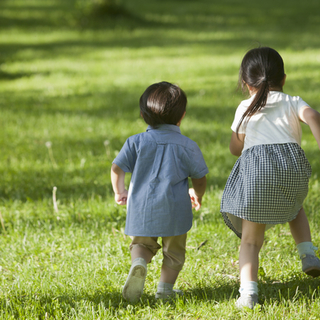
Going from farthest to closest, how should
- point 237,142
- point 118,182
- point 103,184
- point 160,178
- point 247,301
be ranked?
1. point 103,184
2. point 237,142
3. point 118,182
4. point 160,178
5. point 247,301

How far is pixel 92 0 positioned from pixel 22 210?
18573 mm

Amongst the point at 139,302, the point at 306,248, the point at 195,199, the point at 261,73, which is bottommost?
the point at 139,302

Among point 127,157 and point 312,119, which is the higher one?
point 312,119

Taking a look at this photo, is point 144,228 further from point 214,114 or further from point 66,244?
point 214,114

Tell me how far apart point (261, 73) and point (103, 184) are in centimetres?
233

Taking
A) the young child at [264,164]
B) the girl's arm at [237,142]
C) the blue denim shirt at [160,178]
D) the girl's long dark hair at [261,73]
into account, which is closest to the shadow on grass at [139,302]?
the young child at [264,164]

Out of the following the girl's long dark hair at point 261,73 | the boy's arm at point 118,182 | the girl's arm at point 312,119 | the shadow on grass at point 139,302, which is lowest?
the shadow on grass at point 139,302

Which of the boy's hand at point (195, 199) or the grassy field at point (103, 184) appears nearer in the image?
the grassy field at point (103, 184)

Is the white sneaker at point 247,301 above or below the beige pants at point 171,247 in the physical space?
below

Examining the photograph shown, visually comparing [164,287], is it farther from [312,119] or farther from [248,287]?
[312,119]

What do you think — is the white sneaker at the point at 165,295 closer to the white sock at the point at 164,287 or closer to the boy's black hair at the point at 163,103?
the white sock at the point at 164,287


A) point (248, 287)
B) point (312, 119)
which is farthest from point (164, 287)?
point (312, 119)

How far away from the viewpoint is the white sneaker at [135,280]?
7.48ft

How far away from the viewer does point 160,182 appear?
2359 millimetres
